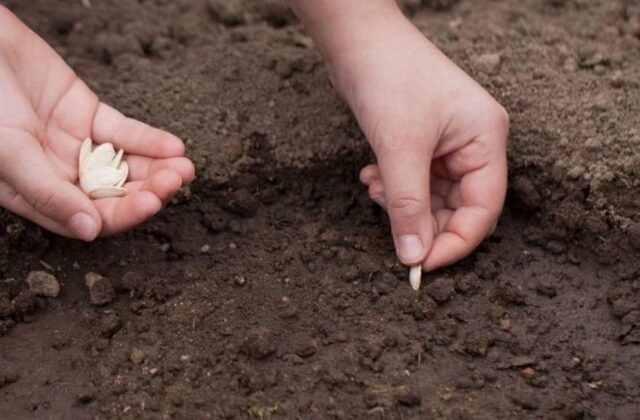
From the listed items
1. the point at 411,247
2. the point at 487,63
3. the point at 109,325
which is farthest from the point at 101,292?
the point at 487,63

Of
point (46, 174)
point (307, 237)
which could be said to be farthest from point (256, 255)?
point (46, 174)

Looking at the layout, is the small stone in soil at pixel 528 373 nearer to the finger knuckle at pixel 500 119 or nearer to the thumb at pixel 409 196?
the thumb at pixel 409 196

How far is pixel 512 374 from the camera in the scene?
1671 millimetres

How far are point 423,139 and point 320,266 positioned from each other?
0.34 m

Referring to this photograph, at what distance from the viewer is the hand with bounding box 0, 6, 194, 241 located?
64.5 inches

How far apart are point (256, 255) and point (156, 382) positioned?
1.30 ft

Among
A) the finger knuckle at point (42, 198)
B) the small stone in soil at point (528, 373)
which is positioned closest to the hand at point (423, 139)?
the small stone in soil at point (528, 373)

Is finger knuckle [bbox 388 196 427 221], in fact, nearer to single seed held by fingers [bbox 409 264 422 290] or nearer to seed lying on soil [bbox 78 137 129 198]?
single seed held by fingers [bbox 409 264 422 290]

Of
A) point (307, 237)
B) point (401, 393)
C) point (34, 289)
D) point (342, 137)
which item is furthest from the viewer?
point (342, 137)

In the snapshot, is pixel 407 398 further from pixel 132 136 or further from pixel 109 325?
pixel 132 136

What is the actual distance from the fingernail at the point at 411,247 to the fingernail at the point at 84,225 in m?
0.58

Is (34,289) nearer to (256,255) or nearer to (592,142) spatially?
(256,255)

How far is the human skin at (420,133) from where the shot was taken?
175cm

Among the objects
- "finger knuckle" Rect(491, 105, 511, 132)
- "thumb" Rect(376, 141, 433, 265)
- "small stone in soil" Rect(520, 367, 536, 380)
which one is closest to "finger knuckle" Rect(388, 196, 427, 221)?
"thumb" Rect(376, 141, 433, 265)
